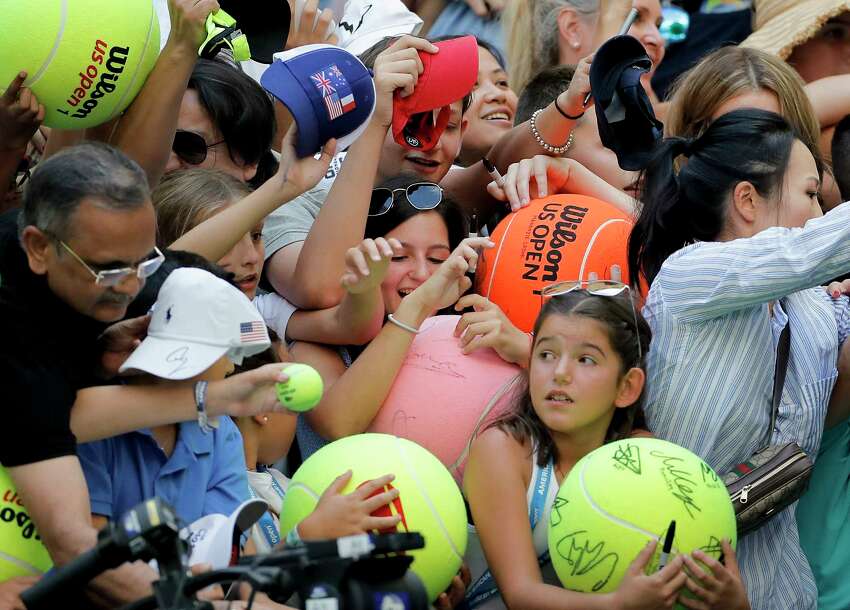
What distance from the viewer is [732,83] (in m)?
4.46

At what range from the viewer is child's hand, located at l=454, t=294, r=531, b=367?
163 inches

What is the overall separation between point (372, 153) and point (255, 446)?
3.43ft

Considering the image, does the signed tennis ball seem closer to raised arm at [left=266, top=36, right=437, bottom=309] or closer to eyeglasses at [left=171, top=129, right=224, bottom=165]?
raised arm at [left=266, top=36, right=437, bottom=309]

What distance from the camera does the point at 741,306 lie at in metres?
3.82

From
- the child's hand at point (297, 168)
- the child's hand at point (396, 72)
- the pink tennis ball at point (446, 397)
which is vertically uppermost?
the child's hand at point (396, 72)

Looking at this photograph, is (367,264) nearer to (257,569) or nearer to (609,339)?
(609,339)

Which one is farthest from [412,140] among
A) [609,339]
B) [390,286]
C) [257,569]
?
[257,569]

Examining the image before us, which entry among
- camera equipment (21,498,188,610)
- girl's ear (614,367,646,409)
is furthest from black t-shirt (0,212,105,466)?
girl's ear (614,367,646,409)

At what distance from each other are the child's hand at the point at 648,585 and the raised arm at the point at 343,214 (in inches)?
57.1

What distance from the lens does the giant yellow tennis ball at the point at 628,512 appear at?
3.37 metres

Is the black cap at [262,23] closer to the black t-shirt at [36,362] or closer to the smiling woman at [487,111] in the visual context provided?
the smiling woman at [487,111]

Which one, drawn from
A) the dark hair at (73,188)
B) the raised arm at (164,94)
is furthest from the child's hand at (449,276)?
the dark hair at (73,188)

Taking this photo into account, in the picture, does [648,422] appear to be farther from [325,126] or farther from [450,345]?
[325,126]

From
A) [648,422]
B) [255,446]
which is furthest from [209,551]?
[648,422]
